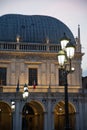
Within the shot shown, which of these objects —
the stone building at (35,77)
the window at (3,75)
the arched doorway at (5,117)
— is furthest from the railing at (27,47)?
the arched doorway at (5,117)

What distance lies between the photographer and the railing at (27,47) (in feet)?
151

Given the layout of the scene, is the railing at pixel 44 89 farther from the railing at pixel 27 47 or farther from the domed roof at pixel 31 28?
the domed roof at pixel 31 28

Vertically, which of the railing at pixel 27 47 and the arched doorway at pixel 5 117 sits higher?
the railing at pixel 27 47

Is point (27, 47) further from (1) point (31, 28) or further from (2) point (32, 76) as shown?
(1) point (31, 28)

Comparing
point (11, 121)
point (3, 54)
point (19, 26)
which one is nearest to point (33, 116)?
point (11, 121)

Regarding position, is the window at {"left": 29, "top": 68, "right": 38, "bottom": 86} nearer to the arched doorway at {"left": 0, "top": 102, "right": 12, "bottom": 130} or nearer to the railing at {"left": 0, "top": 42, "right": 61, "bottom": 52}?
the railing at {"left": 0, "top": 42, "right": 61, "bottom": 52}

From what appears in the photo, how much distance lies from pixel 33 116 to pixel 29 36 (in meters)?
12.4

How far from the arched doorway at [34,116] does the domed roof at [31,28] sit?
10.1 meters

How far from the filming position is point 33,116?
1890 inches

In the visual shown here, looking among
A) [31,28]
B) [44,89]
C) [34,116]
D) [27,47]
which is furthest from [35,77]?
[31,28]

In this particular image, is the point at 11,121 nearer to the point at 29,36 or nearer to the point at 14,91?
the point at 14,91

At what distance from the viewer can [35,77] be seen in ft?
153

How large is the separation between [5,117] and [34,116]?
474 centimetres

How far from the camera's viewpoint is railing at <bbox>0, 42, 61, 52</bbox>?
4594 centimetres
